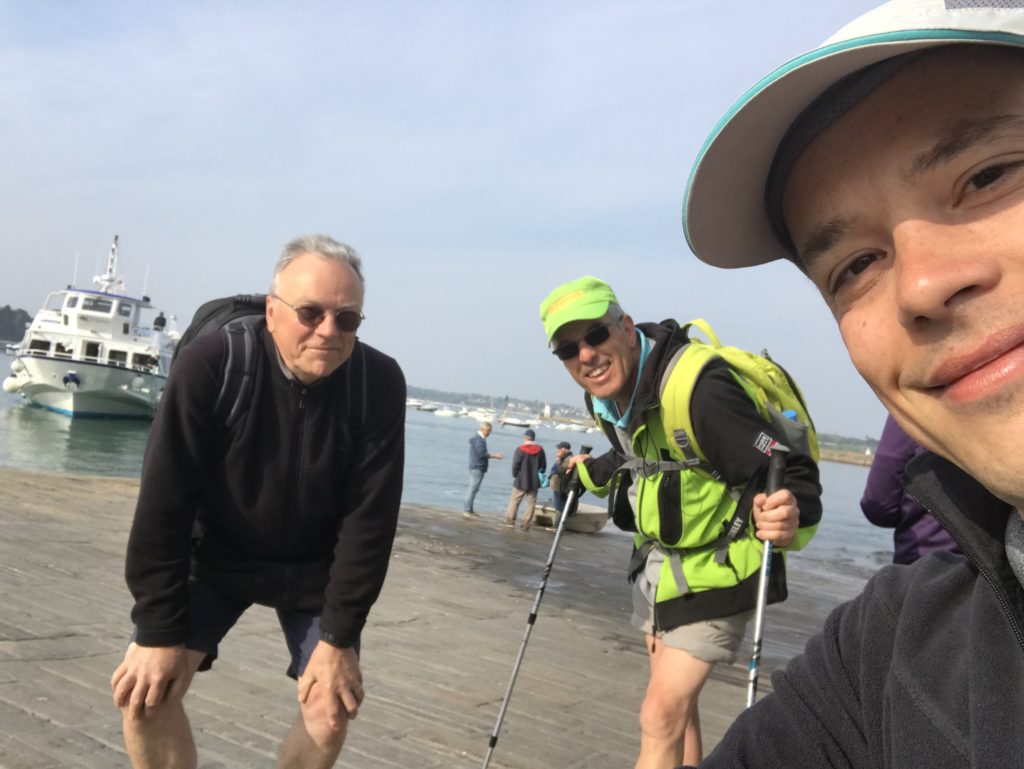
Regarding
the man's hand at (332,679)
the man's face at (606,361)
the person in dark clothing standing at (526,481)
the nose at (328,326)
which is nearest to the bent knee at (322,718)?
the man's hand at (332,679)

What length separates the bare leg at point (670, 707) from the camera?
11.3 feet

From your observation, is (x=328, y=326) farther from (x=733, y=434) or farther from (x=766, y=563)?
(x=766, y=563)

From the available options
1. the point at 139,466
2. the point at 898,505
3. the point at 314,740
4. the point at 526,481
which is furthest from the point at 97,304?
the point at 898,505

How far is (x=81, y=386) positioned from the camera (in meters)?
42.7

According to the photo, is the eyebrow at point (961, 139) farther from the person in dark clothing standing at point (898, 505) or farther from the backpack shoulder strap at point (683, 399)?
the person in dark clothing standing at point (898, 505)

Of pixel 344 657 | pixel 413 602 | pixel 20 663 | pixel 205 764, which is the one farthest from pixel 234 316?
pixel 413 602

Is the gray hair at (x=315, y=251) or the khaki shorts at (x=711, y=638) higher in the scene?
the gray hair at (x=315, y=251)

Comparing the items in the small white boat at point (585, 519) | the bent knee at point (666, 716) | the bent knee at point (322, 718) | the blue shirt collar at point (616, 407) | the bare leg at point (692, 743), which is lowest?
the small white boat at point (585, 519)

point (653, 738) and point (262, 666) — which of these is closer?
point (653, 738)

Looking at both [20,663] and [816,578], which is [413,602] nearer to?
[20,663]

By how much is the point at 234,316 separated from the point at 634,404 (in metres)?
1.66

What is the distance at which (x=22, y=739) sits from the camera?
3807mm

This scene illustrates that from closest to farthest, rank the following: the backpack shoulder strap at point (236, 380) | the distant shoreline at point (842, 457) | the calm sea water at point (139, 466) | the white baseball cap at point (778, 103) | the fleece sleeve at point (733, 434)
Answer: the white baseball cap at point (778, 103) < the backpack shoulder strap at point (236, 380) < the fleece sleeve at point (733, 434) < the calm sea water at point (139, 466) < the distant shoreline at point (842, 457)

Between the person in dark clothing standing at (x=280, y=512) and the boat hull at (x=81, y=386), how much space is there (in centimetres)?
4358
